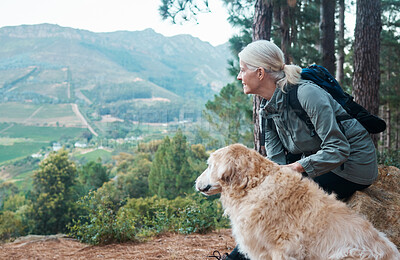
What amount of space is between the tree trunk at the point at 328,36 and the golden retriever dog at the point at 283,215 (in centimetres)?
858

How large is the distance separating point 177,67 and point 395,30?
484 ft

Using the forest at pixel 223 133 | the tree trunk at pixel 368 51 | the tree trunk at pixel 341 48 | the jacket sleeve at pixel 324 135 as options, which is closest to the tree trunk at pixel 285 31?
the forest at pixel 223 133

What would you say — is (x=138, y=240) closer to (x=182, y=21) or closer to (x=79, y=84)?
(x=182, y=21)

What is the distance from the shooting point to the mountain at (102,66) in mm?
112250

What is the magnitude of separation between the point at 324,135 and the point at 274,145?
0.68 m

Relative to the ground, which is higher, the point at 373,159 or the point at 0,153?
the point at 373,159

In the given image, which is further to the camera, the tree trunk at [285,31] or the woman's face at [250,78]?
the tree trunk at [285,31]

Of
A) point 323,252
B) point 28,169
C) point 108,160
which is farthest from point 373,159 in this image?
point 28,169

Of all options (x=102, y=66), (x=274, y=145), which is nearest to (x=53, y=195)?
(x=274, y=145)

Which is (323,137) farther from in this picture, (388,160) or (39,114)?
(39,114)

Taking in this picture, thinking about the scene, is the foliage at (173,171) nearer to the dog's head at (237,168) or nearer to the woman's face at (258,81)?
the woman's face at (258,81)

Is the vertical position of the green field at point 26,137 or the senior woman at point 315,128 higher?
the senior woman at point 315,128

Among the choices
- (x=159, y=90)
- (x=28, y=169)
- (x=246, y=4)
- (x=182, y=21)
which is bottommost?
(x=28, y=169)

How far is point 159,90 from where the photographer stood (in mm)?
116312
